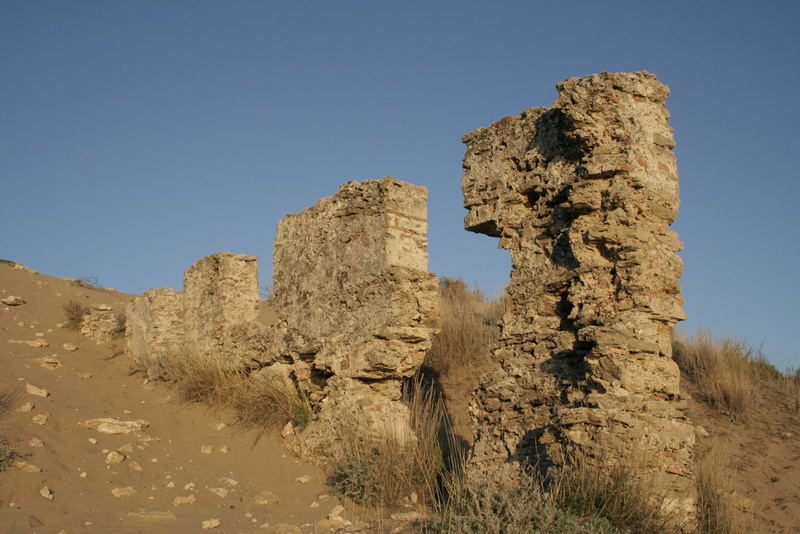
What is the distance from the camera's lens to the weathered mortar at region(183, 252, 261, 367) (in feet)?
31.6

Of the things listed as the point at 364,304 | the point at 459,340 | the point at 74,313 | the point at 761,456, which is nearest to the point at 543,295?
the point at 364,304

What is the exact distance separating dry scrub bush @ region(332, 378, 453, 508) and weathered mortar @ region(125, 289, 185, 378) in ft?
15.6

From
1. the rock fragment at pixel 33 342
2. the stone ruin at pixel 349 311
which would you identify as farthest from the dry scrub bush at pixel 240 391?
the rock fragment at pixel 33 342

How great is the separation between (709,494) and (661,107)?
292 centimetres

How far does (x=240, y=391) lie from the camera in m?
9.04

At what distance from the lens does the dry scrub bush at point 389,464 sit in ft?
20.5

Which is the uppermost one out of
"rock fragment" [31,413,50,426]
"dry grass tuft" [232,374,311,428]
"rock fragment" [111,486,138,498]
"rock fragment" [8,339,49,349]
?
"rock fragment" [8,339,49,349]

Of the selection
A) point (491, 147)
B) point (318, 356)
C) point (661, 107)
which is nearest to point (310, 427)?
point (318, 356)

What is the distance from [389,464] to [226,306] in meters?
4.28

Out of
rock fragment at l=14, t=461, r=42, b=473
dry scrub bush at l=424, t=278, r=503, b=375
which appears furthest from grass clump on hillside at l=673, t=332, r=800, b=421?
rock fragment at l=14, t=461, r=42, b=473

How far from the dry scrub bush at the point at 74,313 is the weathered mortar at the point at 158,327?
1658 mm

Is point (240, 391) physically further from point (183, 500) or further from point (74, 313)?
point (74, 313)

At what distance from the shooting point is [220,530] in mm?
5848

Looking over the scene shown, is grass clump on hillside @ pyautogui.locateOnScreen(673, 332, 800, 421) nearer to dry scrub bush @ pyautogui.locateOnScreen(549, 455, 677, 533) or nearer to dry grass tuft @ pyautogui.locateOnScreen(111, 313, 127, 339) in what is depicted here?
dry scrub bush @ pyautogui.locateOnScreen(549, 455, 677, 533)
